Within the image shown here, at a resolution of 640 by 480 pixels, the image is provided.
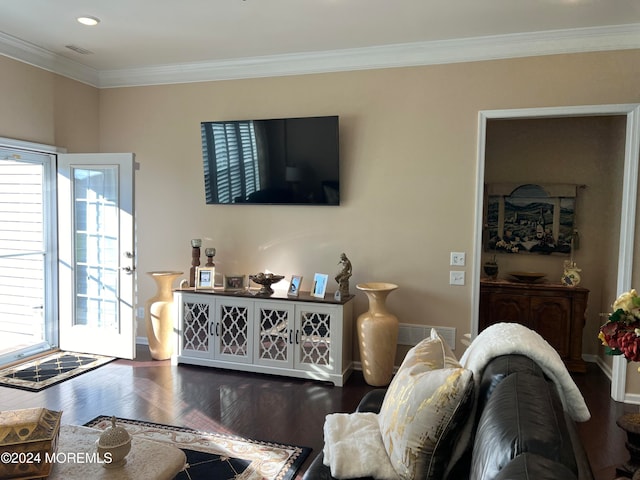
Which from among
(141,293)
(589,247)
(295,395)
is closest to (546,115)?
(589,247)

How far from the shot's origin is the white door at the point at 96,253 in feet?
15.2

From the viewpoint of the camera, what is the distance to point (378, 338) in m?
3.98

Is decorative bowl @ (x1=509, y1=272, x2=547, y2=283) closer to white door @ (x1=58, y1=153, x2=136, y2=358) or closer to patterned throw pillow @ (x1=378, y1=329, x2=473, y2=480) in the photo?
patterned throw pillow @ (x1=378, y1=329, x2=473, y2=480)

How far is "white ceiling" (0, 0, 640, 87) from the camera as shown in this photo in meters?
3.43

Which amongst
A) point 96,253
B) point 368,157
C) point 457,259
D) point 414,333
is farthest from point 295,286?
point 96,253

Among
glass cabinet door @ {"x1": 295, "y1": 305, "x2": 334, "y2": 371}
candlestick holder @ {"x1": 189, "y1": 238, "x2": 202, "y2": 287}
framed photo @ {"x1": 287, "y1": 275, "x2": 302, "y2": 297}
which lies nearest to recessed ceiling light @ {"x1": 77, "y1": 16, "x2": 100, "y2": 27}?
candlestick holder @ {"x1": 189, "y1": 238, "x2": 202, "y2": 287}

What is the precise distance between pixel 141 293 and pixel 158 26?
275 centimetres

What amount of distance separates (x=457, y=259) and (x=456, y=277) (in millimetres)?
158

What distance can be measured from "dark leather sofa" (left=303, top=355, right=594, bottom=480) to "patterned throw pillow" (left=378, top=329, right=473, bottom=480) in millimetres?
87

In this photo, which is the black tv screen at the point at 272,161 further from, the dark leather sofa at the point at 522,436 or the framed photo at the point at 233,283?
the dark leather sofa at the point at 522,436

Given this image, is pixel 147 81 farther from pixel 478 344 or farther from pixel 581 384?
pixel 581 384

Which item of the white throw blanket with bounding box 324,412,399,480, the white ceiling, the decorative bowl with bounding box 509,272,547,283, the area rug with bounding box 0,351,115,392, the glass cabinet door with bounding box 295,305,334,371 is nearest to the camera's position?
the white throw blanket with bounding box 324,412,399,480

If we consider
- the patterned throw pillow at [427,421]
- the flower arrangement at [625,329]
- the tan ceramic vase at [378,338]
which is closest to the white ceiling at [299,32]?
the tan ceramic vase at [378,338]

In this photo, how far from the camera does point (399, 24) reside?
3.73 metres
